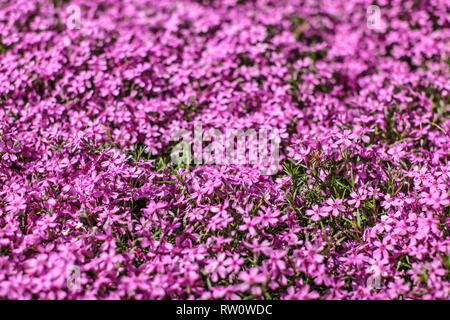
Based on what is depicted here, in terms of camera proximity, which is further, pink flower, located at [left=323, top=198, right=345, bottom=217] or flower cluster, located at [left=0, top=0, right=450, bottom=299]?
pink flower, located at [left=323, top=198, right=345, bottom=217]

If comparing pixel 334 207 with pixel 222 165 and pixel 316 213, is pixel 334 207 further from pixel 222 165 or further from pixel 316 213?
pixel 222 165

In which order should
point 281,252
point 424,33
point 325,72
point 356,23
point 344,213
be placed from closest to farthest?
point 281,252 → point 344,213 → point 325,72 → point 424,33 → point 356,23

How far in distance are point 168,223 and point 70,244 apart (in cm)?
94

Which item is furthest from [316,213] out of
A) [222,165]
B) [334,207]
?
[222,165]

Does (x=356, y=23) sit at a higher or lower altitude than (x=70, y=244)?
higher

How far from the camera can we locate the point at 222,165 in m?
4.64

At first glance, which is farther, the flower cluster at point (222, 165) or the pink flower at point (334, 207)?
the pink flower at point (334, 207)

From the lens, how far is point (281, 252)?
3.68 m

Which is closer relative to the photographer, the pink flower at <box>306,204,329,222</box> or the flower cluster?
the flower cluster

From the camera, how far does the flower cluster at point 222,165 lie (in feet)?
11.9

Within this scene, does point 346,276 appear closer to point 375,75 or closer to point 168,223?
point 168,223

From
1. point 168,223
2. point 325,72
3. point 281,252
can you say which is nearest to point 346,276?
point 281,252

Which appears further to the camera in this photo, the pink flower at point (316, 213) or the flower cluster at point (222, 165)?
the pink flower at point (316, 213)

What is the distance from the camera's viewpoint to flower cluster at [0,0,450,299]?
3617 millimetres
